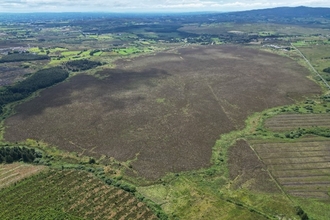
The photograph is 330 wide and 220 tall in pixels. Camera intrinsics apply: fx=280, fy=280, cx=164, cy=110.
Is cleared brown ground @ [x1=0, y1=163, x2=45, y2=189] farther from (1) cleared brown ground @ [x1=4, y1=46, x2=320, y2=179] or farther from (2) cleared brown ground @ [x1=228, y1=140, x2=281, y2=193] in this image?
(2) cleared brown ground @ [x1=228, y1=140, x2=281, y2=193]

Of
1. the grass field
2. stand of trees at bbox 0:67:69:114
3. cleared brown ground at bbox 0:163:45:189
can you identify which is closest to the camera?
the grass field

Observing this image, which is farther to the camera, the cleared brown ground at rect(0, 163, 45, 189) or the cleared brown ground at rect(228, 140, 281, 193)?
the cleared brown ground at rect(0, 163, 45, 189)

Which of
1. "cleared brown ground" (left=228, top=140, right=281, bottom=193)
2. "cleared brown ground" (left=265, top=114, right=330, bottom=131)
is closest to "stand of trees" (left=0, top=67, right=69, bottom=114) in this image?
"cleared brown ground" (left=228, top=140, right=281, bottom=193)

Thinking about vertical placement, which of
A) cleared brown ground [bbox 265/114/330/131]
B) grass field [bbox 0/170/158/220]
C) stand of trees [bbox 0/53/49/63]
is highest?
stand of trees [bbox 0/53/49/63]

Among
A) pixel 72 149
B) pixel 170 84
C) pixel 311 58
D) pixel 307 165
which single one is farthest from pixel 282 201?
pixel 311 58

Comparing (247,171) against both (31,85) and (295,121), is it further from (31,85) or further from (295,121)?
(31,85)

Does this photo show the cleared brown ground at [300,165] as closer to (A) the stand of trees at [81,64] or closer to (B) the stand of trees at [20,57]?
(A) the stand of trees at [81,64]

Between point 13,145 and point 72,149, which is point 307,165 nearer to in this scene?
point 72,149

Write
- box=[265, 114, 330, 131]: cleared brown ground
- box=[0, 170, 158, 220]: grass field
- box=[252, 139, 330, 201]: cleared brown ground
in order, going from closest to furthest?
1. box=[0, 170, 158, 220]: grass field
2. box=[252, 139, 330, 201]: cleared brown ground
3. box=[265, 114, 330, 131]: cleared brown ground
